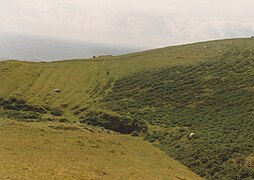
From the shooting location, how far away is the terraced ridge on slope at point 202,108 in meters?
45.5

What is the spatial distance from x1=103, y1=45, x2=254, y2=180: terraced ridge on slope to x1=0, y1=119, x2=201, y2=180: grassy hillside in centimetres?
405

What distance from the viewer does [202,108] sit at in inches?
2596

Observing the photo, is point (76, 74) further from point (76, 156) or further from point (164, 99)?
point (76, 156)

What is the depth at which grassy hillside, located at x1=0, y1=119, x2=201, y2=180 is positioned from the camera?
29.0 meters

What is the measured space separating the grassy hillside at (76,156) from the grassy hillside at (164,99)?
529cm

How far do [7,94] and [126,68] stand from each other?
34414 mm

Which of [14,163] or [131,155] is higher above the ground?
[14,163]

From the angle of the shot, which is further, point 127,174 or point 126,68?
point 126,68

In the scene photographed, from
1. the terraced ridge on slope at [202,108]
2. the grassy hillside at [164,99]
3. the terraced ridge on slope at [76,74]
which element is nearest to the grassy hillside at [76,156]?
the terraced ridge on slope at [202,108]

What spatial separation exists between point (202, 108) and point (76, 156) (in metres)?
34.4

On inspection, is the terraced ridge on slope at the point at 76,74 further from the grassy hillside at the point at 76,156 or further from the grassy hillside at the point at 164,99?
the grassy hillside at the point at 76,156

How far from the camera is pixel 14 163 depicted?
29.3 metres

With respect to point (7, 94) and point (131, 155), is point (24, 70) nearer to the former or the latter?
point (7, 94)

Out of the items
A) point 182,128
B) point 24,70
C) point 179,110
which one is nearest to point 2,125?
point 182,128
